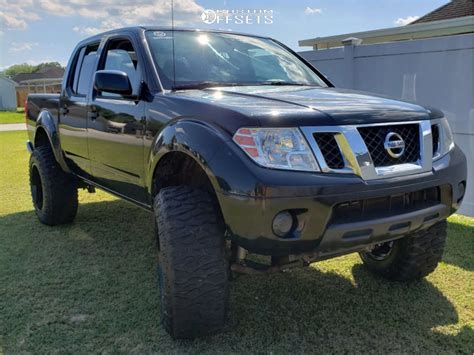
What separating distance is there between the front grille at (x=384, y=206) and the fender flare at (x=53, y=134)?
126 inches

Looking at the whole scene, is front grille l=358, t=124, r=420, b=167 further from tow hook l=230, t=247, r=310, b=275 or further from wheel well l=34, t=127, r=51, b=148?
wheel well l=34, t=127, r=51, b=148

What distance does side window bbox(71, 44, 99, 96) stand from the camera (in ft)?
13.9

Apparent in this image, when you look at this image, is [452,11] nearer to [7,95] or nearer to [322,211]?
[322,211]

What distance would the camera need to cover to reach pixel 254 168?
7.07 ft

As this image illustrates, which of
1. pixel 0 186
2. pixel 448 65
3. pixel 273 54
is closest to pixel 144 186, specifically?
pixel 273 54

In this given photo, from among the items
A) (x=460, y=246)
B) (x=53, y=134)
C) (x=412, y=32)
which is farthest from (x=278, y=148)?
(x=412, y=32)

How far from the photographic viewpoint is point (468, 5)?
42.8 feet

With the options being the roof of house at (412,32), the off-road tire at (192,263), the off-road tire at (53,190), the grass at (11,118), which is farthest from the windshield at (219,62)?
the grass at (11,118)

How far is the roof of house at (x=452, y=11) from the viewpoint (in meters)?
12.8

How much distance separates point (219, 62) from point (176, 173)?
940 mm

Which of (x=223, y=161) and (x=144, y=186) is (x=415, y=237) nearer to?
(x=223, y=161)

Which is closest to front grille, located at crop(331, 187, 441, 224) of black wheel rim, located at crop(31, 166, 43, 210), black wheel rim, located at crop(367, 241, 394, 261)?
black wheel rim, located at crop(367, 241, 394, 261)

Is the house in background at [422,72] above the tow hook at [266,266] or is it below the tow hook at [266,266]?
above

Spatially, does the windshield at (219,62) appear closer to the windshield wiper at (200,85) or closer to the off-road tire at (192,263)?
the windshield wiper at (200,85)
